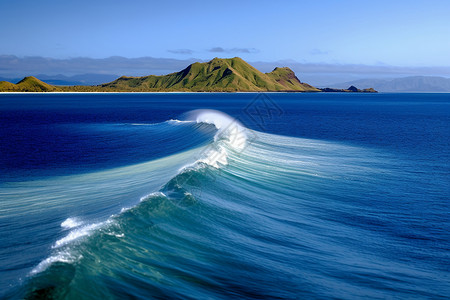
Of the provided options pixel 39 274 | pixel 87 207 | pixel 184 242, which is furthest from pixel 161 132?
pixel 39 274

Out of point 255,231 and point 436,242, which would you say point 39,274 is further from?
point 436,242

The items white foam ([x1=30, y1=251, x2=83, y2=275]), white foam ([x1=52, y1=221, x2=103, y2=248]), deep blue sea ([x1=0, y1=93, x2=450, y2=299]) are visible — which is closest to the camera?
white foam ([x1=30, y1=251, x2=83, y2=275])

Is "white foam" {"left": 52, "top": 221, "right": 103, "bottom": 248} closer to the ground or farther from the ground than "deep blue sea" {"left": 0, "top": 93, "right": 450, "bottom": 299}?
farther from the ground

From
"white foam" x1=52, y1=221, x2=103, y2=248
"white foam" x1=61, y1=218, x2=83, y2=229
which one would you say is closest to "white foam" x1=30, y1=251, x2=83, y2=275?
"white foam" x1=52, y1=221, x2=103, y2=248

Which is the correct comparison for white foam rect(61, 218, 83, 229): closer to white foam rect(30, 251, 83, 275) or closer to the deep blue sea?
the deep blue sea

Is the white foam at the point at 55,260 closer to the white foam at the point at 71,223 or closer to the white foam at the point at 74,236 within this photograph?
the white foam at the point at 74,236

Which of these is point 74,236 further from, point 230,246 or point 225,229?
point 225,229

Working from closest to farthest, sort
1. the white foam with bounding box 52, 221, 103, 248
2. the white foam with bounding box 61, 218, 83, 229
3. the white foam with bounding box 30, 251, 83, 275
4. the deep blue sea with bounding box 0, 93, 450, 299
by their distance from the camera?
1. the white foam with bounding box 30, 251, 83, 275
2. the deep blue sea with bounding box 0, 93, 450, 299
3. the white foam with bounding box 52, 221, 103, 248
4. the white foam with bounding box 61, 218, 83, 229

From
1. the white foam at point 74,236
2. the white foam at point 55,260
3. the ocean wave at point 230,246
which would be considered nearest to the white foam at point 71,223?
the ocean wave at point 230,246
